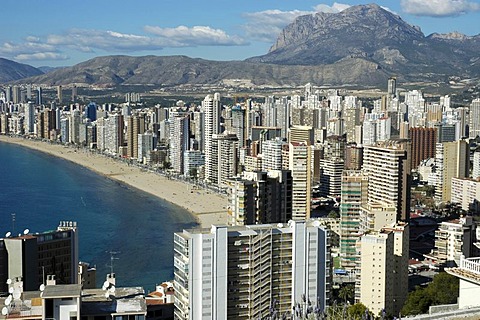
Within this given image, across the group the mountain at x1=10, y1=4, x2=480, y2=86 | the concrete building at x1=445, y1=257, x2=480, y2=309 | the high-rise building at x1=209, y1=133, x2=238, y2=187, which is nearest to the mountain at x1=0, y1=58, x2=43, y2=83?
the mountain at x1=10, y1=4, x2=480, y2=86

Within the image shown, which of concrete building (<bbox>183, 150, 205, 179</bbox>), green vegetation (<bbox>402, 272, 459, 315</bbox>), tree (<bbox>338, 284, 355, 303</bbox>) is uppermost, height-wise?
concrete building (<bbox>183, 150, 205, 179</bbox>)

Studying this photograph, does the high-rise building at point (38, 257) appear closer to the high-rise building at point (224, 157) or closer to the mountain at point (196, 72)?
the high-rise building at point (224, 157)

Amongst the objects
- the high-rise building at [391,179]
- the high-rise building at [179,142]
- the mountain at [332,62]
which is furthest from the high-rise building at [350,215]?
the mountain at [332,62]

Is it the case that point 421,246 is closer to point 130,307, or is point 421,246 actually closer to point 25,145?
point 130,307

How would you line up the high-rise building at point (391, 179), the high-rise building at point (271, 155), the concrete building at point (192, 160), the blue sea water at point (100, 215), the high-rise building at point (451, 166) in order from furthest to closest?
the concrete building at point (192, 160) < the high-rise building at point (271, 155) < the high-rise building at point (451, 166) < the high-rise building at point (391, 179) < the blue sea water at point (100, 215)

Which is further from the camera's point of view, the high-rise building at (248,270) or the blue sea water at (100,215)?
the blue sea water at (100,215)

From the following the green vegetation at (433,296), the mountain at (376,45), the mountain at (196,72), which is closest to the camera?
the green vegetation at (433,296)

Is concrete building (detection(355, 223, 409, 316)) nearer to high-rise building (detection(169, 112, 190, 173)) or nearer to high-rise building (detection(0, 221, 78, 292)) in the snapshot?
high-rise building (detection(0, 221, 78, 292))
